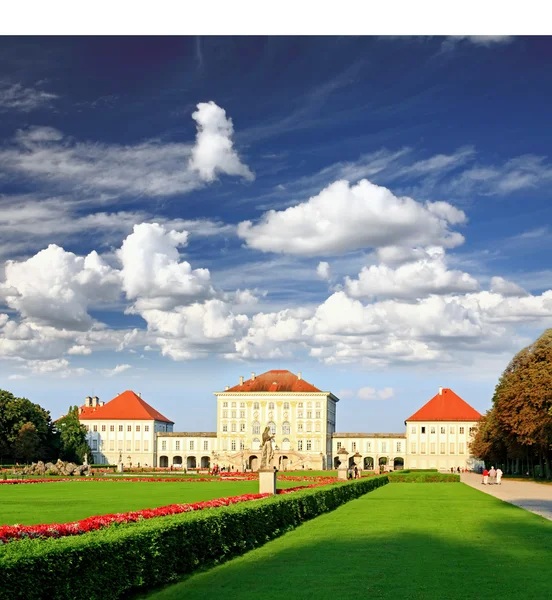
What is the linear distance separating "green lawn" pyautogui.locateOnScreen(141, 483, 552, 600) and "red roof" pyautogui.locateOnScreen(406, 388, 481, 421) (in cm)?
8259

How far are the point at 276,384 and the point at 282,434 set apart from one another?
6779 mm

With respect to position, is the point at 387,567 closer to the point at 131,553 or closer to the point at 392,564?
the point at 392,564

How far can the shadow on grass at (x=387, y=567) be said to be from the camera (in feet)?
31.5

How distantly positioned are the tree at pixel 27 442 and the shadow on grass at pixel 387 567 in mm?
59424

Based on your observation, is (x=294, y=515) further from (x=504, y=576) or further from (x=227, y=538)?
(x=504, y=576)

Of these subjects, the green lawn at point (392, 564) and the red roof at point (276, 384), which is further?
the red roof at point (276, 384)

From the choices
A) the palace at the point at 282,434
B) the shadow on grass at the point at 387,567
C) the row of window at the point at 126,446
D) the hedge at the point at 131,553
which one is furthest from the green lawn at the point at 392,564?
the row of window at the point at 126,446

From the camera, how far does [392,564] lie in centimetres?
1162

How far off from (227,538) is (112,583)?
13.4ft

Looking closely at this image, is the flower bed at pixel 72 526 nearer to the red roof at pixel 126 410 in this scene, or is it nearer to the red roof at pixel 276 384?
the red roof at pixel 276 384

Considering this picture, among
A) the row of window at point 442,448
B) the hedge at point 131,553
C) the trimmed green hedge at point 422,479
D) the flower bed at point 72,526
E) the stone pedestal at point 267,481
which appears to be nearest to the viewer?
the hedge at point 131,553

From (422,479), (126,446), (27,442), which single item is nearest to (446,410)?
(126,446)

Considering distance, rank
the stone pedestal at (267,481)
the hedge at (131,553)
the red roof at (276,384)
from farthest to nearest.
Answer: the red roof at (276,384) < the stone pedestal at (267,481) < the hedge at (131,553)

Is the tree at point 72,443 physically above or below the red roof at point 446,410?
below
